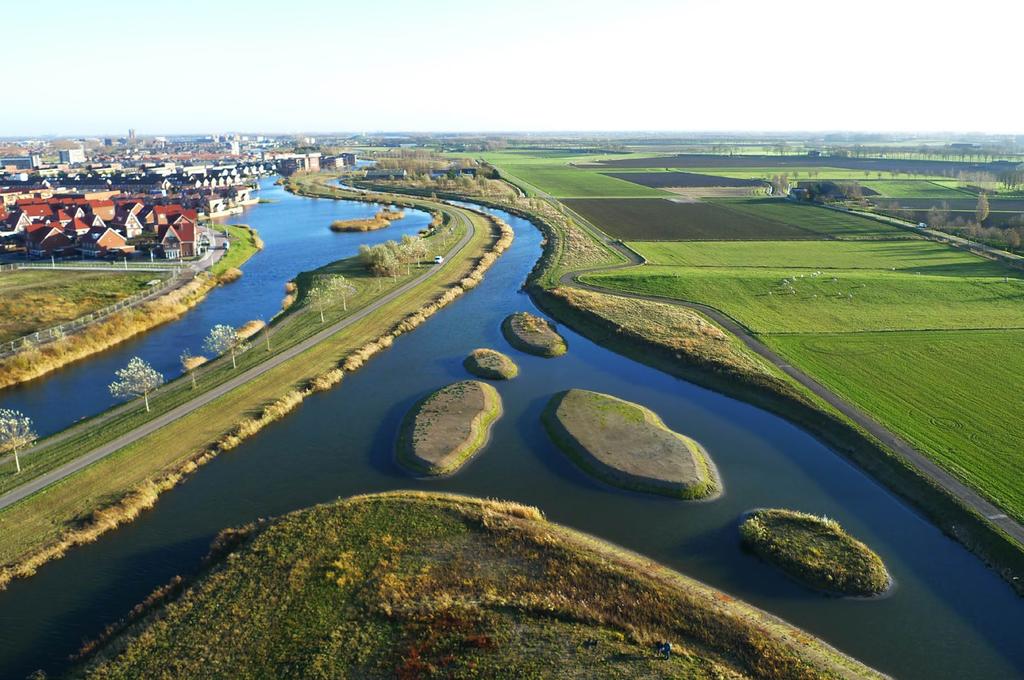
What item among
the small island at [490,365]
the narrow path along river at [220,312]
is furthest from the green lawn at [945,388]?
the narrow path along river at [220,312]

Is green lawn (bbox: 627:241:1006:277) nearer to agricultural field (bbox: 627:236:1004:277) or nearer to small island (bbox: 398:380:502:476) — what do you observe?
agricultural field (bbox: 627:236:1004:277)

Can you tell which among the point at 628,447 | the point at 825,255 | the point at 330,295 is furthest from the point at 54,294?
the point at 825,255

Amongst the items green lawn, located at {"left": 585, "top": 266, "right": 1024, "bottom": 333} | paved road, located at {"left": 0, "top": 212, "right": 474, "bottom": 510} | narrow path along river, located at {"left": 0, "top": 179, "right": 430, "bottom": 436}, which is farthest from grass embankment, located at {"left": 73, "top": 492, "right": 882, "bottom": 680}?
green lawn, located at {"left": 585, "top": 266, "right": 1024, "bottom": 333}

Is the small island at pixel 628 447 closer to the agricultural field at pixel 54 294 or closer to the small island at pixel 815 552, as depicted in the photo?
the small island at pixel 815 552

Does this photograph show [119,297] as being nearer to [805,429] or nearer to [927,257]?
[805,429]

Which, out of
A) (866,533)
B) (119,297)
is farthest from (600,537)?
(119,297)

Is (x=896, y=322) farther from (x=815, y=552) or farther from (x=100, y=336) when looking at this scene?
(x=100, y=336)

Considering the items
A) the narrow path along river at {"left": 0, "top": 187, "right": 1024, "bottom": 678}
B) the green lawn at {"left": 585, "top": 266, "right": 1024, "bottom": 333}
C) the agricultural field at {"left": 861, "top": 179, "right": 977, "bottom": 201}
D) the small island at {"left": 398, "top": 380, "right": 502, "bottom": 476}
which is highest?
the agricultural field at {"left": 861, "top": 179, "right": 977, "bottom": 201}
